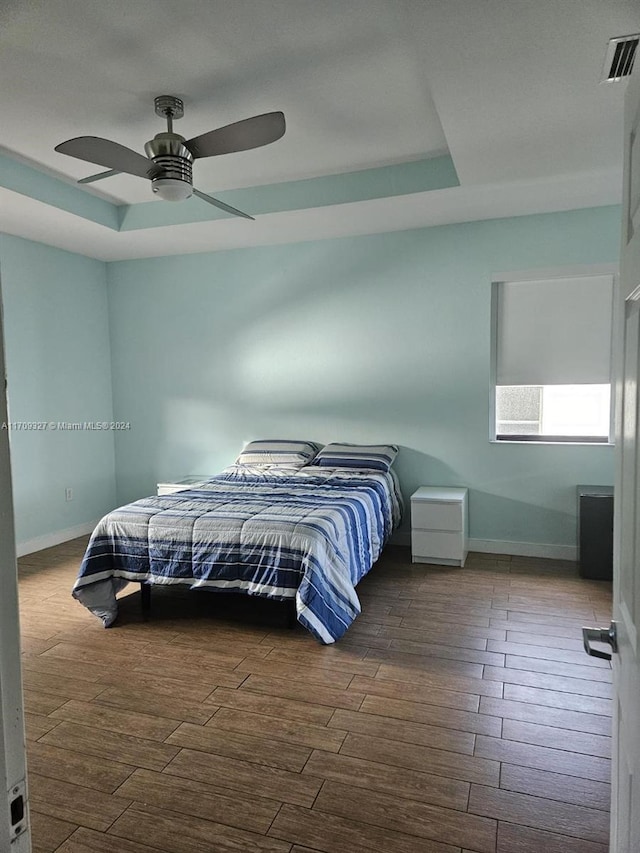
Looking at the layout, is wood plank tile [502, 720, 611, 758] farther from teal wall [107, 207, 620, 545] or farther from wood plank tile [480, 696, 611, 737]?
teal wall [107, 207, 620, 545]

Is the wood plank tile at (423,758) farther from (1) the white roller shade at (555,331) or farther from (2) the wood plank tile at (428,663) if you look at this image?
(1) the white roller shade at (555,331)

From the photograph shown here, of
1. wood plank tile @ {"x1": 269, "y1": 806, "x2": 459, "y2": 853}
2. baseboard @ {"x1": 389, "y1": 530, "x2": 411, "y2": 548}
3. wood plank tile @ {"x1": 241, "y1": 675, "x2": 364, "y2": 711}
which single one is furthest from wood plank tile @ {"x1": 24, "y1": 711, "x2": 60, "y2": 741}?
baseboard @ {"x1": 389, "y1": 530, "x2": 411, "y2": 548}

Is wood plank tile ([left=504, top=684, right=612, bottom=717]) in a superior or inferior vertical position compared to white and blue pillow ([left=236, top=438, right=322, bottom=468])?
inferior

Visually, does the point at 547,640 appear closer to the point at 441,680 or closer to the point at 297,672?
the point at 441,680

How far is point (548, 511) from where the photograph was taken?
14.6ft

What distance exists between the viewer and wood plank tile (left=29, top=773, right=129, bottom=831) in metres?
1.85

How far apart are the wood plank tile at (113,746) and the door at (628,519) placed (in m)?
1.58

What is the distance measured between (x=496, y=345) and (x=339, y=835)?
3.68m

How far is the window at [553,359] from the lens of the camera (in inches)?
170

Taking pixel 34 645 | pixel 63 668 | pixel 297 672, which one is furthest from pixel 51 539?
pixel 297 672

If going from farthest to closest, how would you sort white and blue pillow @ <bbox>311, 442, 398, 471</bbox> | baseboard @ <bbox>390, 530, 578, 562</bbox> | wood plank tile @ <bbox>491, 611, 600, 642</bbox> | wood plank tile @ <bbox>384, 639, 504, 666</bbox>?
white and blue pillow @ <bbox>311, 442, 398, 471</bbox> → baseboard @ <bbox>390, 530, 578, 562</bbox> → wood plank tile @ <bbox>491, 611, 600, 642</bbox> → wood plank tile @ <bbox>384, 639, 504, 666</bbox>

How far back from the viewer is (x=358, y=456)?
4.65 m

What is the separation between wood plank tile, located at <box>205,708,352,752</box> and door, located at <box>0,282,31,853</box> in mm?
1662

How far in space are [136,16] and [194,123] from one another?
3.22 ft
